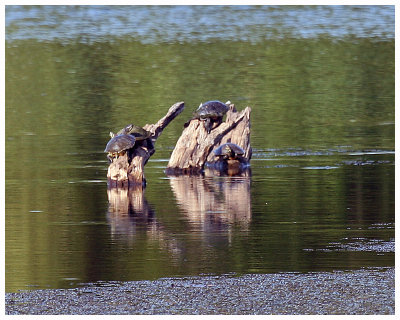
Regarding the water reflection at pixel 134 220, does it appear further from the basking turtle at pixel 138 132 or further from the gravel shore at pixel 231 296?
the gravel shore at pixel 231 296

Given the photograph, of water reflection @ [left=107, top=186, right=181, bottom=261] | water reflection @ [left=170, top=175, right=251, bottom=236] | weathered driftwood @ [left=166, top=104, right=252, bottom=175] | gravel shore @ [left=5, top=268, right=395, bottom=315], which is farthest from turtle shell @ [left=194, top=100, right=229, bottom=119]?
Result: gravel shore @ [left=5, top=268, right=395, bottom=315]

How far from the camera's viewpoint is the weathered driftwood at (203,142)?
1688cm

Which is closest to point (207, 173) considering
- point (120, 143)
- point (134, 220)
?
point (120, 143)

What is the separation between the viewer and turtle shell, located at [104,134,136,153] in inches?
601

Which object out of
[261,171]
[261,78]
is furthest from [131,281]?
[261,78]

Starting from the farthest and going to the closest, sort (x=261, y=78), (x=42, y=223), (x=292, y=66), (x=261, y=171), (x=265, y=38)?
(x=265, y=38) < (x=292, y=66) < (x=261, y=78) < (x=261, y=171) < (x=42, y=223)

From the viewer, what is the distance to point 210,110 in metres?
17.8

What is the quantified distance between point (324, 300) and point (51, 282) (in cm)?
251

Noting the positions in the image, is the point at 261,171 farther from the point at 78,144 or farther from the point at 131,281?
the point at 131,281

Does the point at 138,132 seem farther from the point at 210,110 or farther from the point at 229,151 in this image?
the point at 210,110

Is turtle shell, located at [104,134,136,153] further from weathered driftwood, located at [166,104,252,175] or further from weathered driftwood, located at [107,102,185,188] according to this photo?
weathered driftwood, located at [166,104,252,175]

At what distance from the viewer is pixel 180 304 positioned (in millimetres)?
8719

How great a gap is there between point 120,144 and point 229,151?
2.50 metres

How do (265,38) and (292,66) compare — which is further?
(265,38)
